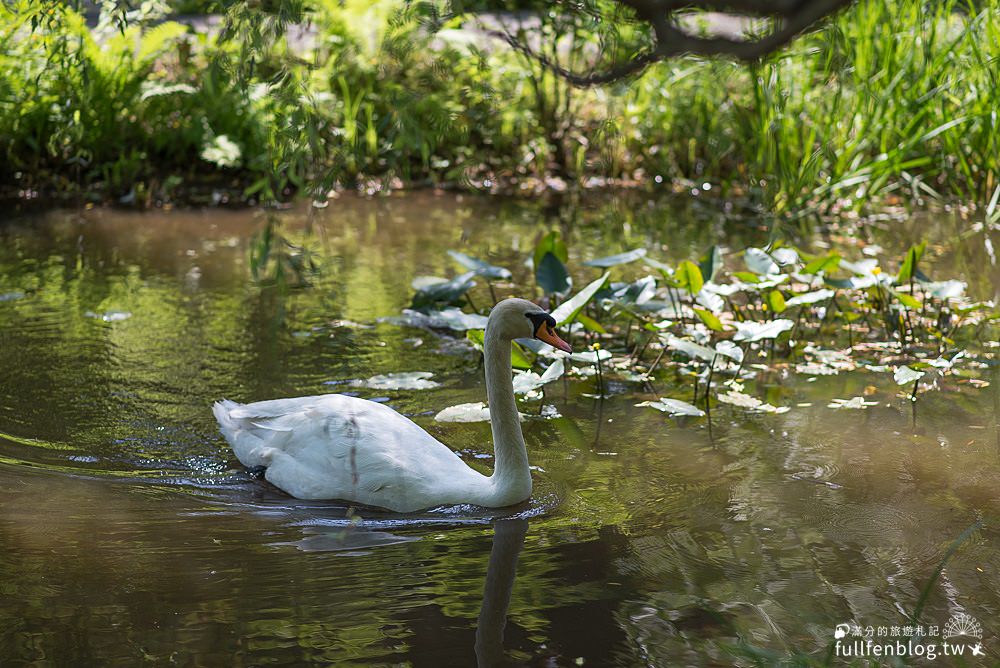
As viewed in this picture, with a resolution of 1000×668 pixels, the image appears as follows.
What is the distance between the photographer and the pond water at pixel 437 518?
3.42 meters

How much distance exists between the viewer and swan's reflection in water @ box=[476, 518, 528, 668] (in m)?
3.35

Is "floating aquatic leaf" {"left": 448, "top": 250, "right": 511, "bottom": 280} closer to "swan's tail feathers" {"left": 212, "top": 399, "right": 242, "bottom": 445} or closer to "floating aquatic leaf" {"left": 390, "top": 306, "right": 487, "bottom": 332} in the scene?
"floating aquatic leaf" {"left": 390, "top": 306, "right": 487, "bottom": 332}

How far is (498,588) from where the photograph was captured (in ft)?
12.2

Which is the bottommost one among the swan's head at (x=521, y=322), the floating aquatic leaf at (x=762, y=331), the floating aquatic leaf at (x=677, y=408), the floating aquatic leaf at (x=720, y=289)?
the floating aquatic leaf at (x=677, y=408)

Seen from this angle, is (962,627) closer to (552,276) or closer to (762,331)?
(762,331)

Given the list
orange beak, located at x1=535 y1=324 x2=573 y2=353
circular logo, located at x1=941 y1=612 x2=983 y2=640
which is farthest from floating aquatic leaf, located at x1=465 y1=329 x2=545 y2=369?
circular logo, located at x1=941 y1=612 x2=983 y2=640

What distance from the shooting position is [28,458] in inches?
187

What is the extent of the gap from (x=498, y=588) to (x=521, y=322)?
3.75ft

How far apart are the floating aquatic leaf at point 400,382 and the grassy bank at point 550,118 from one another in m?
2.08

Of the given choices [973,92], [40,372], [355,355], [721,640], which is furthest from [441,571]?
[973,92]

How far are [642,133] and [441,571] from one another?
8.38 metres

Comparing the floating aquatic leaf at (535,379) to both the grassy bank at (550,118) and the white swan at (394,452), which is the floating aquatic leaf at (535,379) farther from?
the grassy bank at (550,118)

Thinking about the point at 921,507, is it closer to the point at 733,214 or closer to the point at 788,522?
the point at 788,522

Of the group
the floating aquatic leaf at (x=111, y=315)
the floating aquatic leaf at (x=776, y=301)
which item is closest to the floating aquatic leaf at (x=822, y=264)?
the floating aquatic leaf at (x=776, y=301)
